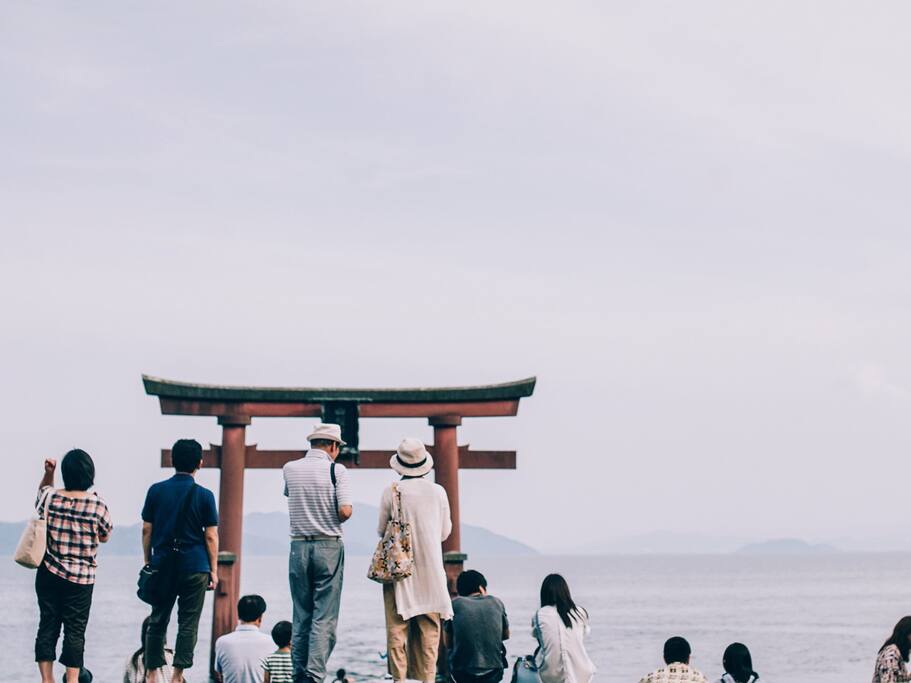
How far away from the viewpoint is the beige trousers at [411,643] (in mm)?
8914

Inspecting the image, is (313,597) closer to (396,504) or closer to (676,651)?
(396,504)

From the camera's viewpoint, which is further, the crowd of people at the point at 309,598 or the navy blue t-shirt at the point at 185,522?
the navy blue t-shirt at the point at 185,522

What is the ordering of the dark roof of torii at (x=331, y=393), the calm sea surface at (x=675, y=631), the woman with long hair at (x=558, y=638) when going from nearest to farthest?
the woman with long hair at (x=558, y=638) → the dark roof of torii at (x=331, y=393) → the calm sea surface at (x=675, y=631)

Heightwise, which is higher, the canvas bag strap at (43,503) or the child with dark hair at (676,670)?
the canvas bag strap at (43,503)

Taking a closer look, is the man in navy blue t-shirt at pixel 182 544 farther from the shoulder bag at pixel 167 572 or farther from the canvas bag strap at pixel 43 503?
the canvas bag strap at pixel 43 503

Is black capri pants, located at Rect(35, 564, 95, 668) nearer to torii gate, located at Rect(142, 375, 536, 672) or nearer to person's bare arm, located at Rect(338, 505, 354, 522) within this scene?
person's bare arm, located at Rect(338, 505, 354, 522)

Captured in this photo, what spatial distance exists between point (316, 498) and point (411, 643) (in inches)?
56.0

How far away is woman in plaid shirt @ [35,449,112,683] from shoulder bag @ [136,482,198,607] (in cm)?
41

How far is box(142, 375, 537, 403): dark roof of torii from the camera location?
43.9 feet

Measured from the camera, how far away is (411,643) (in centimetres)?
916

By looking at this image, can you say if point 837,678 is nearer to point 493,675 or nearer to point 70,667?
point 493,675

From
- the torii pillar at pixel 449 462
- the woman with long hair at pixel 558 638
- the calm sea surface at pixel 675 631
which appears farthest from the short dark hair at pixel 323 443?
the calm sea surface at pixel 675 631

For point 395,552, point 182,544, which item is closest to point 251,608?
point 182,544

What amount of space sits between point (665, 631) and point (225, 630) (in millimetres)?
69336
